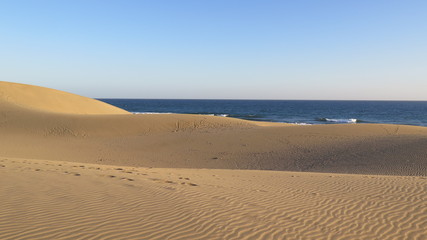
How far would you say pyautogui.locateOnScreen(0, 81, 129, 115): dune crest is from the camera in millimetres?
34281

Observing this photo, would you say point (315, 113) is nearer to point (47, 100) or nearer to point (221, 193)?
point (47, 100)

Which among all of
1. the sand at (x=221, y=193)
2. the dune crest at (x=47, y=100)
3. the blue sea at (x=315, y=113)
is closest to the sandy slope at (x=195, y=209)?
the sand at (x=221, y=193)

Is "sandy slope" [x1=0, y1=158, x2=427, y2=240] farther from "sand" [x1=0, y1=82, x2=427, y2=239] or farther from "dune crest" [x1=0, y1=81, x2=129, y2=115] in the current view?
"dune crest" [x1=0, y1=81, x2=129, y2=115]

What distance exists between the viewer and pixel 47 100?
3822 centimetres

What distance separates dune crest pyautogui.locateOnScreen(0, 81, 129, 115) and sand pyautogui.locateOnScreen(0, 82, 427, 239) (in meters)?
16.4

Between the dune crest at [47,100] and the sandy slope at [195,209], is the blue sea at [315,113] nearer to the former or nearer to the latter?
the dune crest at [47,100]

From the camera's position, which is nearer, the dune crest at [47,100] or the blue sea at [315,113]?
the dune crest at [47,100]

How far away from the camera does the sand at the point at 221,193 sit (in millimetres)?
5273

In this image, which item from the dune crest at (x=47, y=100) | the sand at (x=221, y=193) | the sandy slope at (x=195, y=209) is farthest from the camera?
the dune crest at (x=47, y=100)

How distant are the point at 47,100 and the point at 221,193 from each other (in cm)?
3687

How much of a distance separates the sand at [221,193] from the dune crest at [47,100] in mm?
A: 16374

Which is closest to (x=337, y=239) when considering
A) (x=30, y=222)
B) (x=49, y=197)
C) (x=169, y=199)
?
(x=169, y=199)

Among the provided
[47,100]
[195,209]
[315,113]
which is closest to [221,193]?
[195,209]

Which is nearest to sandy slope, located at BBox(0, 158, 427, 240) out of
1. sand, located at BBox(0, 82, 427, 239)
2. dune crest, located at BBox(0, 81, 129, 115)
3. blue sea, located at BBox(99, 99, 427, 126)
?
sand, located at BBox(0, 82, 427, 239)
